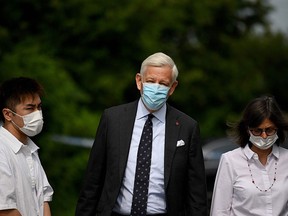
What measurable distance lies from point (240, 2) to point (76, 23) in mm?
12073

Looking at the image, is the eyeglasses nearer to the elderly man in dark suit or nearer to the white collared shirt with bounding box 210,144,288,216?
the white collared shirt with bounding box 210,144,288,216

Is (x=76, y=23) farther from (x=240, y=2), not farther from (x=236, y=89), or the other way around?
(x=240, y=2)

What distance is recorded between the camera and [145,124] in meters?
5.80

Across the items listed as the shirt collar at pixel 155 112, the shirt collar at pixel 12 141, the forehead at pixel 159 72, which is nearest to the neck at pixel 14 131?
the shirt collar at pixel 12 141

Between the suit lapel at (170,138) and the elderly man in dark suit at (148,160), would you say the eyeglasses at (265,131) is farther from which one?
the suit lapel at (170,138)

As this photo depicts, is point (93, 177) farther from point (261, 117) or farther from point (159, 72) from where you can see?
point (261, 117)

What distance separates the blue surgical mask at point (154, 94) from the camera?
563cm

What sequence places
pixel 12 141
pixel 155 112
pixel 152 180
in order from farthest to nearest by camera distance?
pixel 155 112
pixel 152 180
pixel 12 141

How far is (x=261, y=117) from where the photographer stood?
5.63 metres

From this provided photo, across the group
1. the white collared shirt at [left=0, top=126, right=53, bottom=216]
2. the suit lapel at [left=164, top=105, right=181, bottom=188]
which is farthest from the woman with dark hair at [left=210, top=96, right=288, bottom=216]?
the white collared shirt at [left=0, top=126, right=53, bottom=216]

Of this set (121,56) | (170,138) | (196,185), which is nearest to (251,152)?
(196,185)

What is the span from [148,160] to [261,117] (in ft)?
2.71

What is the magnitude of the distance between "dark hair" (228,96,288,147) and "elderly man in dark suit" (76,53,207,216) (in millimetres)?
336

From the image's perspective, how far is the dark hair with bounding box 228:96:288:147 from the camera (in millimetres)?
5641
